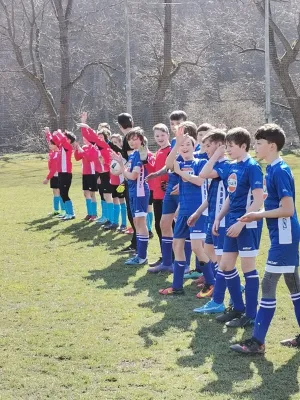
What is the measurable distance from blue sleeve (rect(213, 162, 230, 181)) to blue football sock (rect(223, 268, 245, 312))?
2.63 ft

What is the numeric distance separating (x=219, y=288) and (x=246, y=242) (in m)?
0.75

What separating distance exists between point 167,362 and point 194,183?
2009mm

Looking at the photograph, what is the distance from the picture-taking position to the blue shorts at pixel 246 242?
5.04m

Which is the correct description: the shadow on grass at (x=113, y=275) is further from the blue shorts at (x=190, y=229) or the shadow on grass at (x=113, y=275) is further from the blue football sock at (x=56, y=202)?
the blue football sock at (x=56, y=202)

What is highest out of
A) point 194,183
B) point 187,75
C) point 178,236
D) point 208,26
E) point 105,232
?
point 208,26

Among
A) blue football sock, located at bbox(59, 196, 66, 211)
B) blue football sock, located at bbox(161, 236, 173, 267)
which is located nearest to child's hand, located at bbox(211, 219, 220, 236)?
blue football sock, located at bbox(161, 236, 173, 267)

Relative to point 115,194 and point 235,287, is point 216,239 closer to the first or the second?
point 235,287

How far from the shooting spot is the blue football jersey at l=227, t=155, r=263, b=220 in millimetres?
4871

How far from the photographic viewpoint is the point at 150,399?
3881 mm

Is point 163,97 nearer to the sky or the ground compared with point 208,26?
nearer to the ground

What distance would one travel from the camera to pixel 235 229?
15.9 ft

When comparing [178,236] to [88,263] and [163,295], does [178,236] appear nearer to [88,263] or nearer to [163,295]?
[163,295]

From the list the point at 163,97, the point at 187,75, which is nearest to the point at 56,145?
the point at 163,97

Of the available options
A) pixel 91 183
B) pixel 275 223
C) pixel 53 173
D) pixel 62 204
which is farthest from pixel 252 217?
pixel 62 204
